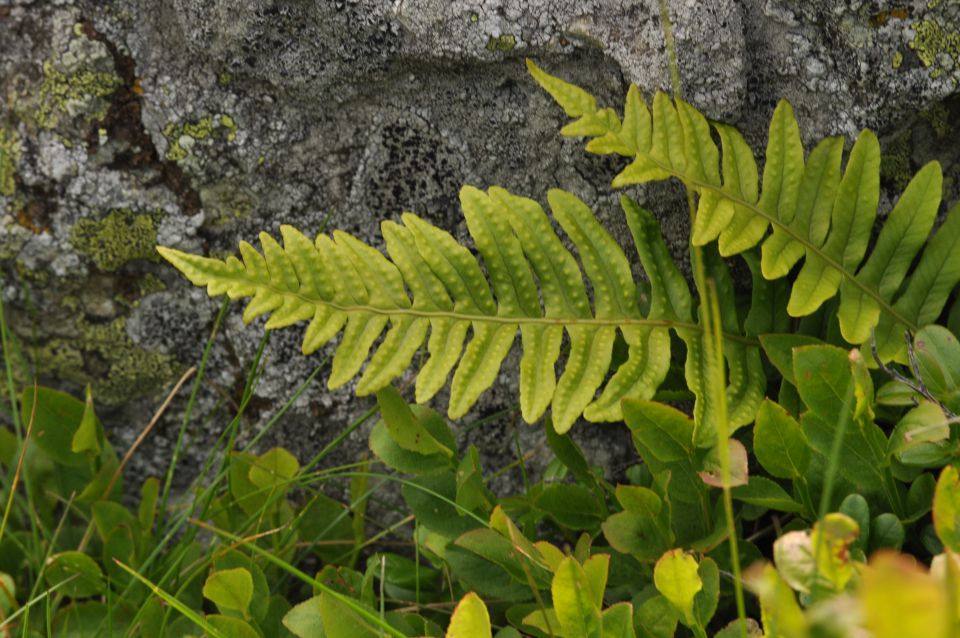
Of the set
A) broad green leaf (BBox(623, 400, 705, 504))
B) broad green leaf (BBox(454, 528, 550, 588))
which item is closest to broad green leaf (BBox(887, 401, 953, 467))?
broad green leaf (BBox(623, 400, 705, 504))

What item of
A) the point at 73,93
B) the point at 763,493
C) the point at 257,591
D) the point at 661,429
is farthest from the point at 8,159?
the point at 763,493

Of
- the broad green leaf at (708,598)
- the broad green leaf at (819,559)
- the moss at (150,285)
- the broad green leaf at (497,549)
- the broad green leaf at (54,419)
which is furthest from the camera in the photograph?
the moss at (150,285)

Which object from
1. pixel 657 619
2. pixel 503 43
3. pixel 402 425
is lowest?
pixel 657 619

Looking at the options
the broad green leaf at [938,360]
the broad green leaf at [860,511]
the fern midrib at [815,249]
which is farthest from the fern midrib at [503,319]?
the broad green leaf at [860,511]

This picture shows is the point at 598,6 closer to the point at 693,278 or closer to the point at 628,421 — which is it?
the point at 693,278

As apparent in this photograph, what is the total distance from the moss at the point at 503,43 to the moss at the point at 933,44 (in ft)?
2.74

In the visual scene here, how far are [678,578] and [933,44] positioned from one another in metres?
1.24

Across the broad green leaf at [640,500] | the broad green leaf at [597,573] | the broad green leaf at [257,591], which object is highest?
the broad green leaf at [640,500]

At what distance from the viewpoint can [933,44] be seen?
2.09 metres

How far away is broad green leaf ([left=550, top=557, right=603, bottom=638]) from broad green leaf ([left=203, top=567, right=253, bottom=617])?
24.3 inches

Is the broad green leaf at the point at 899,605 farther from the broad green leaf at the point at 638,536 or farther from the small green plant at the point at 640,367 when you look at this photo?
the broad green leaf at the point at 638,536

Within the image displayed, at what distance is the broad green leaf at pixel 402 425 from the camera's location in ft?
6.63

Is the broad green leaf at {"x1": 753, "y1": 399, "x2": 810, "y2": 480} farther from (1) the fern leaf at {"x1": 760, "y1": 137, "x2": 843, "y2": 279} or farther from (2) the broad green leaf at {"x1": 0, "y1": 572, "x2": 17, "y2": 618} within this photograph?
(2) the broad green leaf at {"x1": 0, "y1": 572, "x2": 17, "y2": 618}

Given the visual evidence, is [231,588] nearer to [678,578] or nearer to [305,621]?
[305,621]
